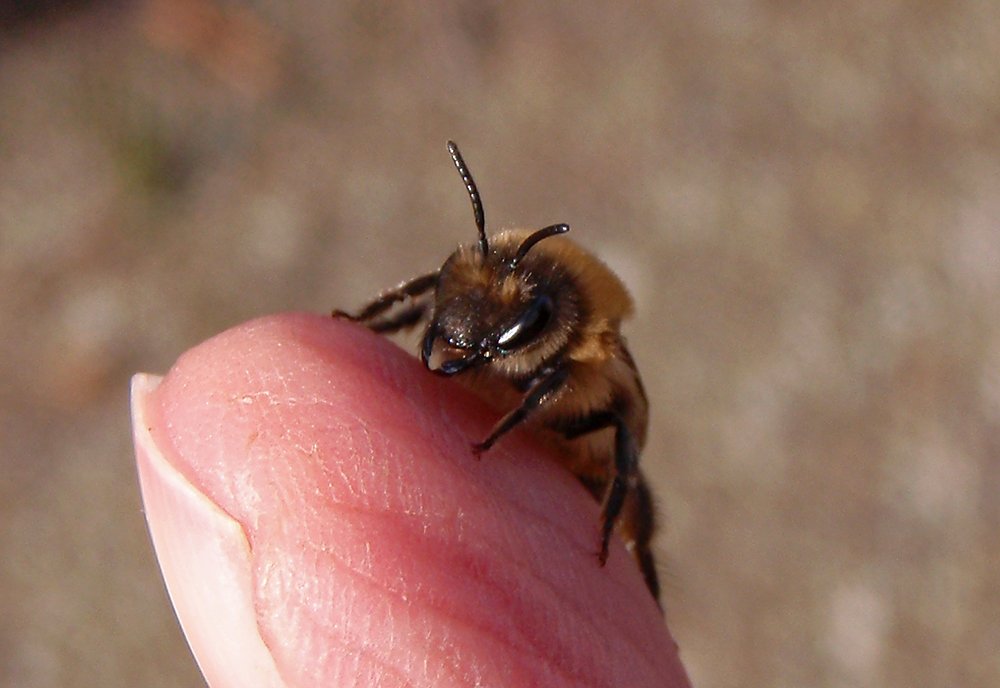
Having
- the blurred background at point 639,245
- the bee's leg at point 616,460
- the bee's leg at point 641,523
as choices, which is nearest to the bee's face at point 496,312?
the bee's leg at point 616,460

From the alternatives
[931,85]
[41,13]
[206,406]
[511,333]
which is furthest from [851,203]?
[41,13]

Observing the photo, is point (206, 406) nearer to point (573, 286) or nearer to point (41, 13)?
point (573, 286)

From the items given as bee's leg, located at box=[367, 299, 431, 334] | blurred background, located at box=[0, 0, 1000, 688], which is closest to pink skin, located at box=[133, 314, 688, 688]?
bee's leg, located at box=[367, 299, 431, 334]

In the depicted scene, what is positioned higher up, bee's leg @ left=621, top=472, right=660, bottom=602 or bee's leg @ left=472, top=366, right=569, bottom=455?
bee's leg @ left=472, top=366, right=569, bottom=455

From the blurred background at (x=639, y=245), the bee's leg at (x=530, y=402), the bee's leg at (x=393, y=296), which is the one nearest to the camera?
the bee's leg at (x=530, y=402)

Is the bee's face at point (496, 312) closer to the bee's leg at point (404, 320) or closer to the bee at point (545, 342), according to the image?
the bee at point (545, 342)

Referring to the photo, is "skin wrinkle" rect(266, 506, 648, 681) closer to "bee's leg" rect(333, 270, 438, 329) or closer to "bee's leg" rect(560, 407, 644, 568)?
"bee's leg" rect(560, 407, 644, 568)
